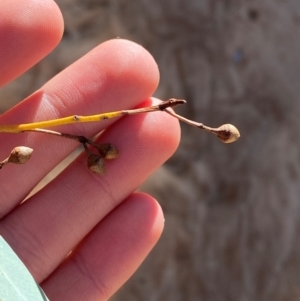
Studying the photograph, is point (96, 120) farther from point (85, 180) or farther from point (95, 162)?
point (85, 180)

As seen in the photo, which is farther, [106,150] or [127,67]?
[127,67]

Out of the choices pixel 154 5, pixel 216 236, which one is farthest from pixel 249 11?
pixel 216 236

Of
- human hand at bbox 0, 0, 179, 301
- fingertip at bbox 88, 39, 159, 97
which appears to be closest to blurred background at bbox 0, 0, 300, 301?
human hand at bbox 0, 0, 179, 301

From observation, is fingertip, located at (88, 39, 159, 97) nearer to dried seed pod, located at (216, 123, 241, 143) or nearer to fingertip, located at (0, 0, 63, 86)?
fingertip, located at (0, 0, 63, 86)

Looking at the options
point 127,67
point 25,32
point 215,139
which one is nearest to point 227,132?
point 127,67

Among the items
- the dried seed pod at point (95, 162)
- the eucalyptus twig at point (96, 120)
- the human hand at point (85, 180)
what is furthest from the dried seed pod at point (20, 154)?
the human hand at point (85, 180)

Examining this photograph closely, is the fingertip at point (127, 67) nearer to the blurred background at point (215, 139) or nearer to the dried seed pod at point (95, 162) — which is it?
the dried seed pod at point (95, 162)
